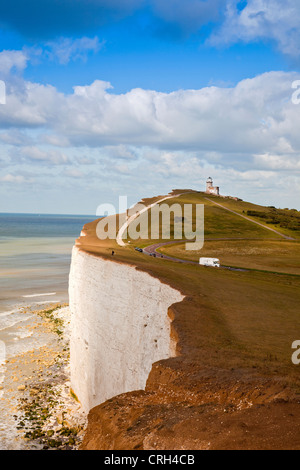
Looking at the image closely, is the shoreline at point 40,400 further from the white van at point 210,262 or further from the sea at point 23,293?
the white van at point 210,262

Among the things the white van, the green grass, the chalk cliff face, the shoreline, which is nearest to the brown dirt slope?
the green grass

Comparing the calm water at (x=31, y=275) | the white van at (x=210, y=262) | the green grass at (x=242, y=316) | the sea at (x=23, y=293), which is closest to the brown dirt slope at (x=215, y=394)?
the green grass at (x=242, y=316)

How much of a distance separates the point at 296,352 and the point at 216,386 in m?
5.25

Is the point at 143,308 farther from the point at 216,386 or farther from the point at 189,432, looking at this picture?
the point at 189,432

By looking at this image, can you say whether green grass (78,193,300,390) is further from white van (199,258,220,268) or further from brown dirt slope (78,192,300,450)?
white van (199,258,220,268)

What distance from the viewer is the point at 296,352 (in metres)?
15.5

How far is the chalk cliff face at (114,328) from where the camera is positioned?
24.3 m

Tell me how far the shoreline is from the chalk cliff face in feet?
5.69

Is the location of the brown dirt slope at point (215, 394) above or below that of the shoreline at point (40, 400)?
above

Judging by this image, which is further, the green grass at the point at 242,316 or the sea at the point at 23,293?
the sea at the point at 23,293

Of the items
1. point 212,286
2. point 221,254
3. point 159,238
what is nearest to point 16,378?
point 212,286

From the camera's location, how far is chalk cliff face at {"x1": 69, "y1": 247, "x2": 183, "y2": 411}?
24266mm

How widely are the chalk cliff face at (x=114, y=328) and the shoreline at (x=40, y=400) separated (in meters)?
1.74

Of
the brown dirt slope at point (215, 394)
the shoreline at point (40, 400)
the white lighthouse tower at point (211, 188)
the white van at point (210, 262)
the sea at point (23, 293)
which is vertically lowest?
the shoreline at point (40, 400)
